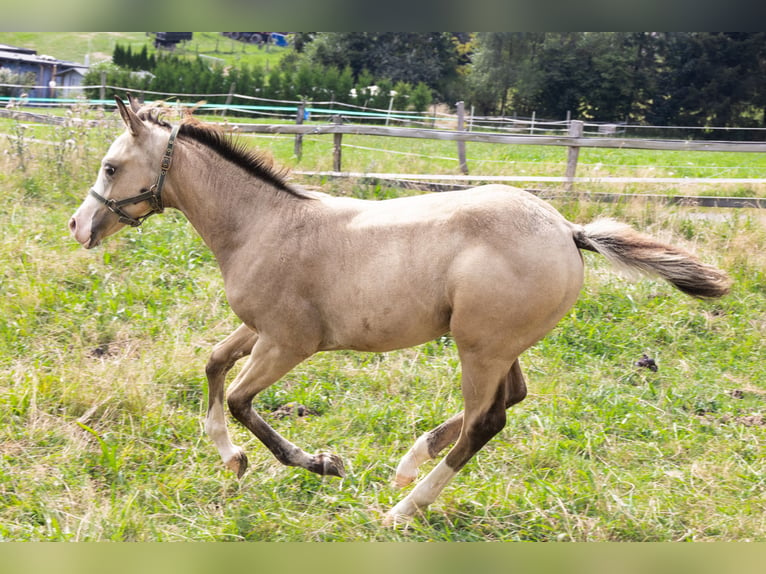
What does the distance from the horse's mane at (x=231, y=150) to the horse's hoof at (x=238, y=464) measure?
1.49 m

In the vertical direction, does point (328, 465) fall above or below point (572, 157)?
below

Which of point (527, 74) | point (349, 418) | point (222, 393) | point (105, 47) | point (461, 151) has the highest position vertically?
point (105, 47)

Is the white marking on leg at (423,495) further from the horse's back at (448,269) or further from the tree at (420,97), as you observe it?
the tree at (420,97)

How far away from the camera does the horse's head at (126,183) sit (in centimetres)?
390

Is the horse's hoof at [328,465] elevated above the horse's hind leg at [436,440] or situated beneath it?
situated beneath

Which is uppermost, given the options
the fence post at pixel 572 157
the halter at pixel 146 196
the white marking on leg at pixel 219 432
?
the halter at pixel 146 196

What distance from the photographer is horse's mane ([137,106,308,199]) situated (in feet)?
13.4

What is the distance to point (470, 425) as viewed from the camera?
12.0 feet

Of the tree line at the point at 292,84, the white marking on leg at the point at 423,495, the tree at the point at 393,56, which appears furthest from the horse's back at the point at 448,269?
the tree at the point at 393,56

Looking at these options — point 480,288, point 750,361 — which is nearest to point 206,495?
point 480,288

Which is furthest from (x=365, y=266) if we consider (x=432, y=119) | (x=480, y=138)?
(x=432, y=119)

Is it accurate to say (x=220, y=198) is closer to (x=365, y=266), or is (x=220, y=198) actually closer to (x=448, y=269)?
(x=365, y=266)

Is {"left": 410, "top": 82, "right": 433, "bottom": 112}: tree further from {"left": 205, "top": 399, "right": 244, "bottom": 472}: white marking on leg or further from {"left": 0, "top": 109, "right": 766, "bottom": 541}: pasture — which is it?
{"left": 205, "top": 399, "right": 244, "bottom": 472}: white marking on leg

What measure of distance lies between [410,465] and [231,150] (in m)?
2.03
